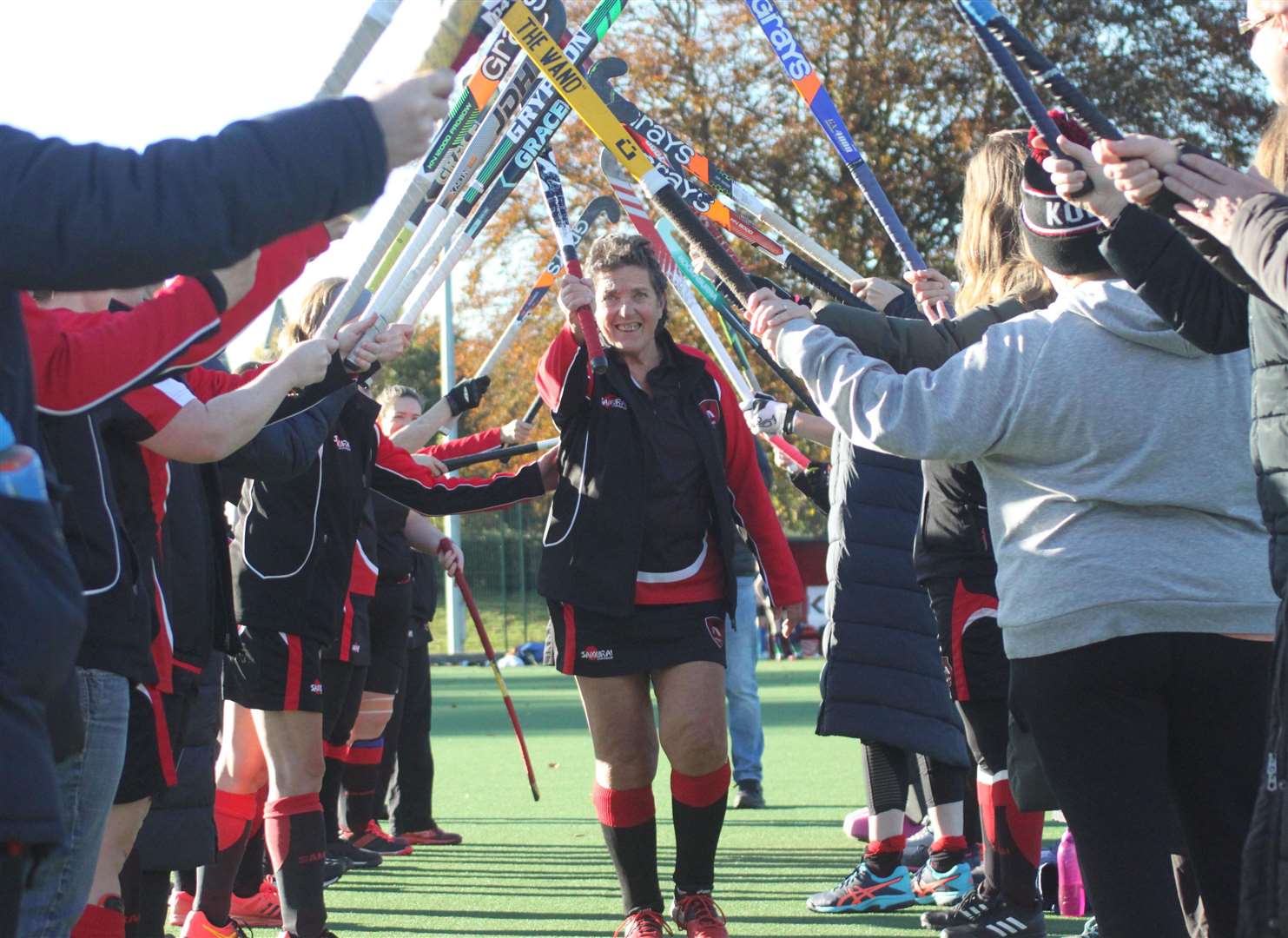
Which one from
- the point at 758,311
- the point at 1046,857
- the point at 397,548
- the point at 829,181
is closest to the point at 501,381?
the point at 829,181

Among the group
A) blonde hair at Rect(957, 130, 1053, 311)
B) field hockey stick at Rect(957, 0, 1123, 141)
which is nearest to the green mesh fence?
blonde hair at Rect(957, 130, 1053, 311)

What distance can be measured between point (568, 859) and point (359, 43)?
483 cm

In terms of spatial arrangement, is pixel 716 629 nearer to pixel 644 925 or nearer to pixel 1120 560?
pixel 644 925

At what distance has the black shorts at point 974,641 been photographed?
16.0 ft

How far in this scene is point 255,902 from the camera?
5.85 meters

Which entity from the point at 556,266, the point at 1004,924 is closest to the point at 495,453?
the point at 556,266

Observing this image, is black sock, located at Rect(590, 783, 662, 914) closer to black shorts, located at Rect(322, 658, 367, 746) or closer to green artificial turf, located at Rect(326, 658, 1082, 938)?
green artificial turf, located at Rect(326, 658, 1082, 938)

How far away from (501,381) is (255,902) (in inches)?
866

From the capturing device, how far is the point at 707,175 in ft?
18.9

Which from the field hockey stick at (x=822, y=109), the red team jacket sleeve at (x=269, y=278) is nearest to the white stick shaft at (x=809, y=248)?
the field hockey stick at (x=822, y=109)

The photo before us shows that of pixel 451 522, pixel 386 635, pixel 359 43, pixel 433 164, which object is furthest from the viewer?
pixel 451 522

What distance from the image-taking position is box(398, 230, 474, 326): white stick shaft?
448cm

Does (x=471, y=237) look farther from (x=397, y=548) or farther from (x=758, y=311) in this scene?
(x=397, y=548)

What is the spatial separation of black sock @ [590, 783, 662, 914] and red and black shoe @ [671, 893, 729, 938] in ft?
0.28
